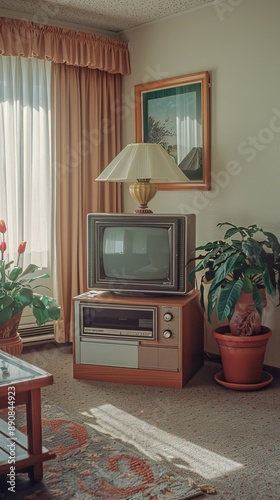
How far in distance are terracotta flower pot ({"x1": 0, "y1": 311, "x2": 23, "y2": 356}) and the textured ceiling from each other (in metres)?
1.95

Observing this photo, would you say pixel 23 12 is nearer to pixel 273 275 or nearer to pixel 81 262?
pixel 81 262

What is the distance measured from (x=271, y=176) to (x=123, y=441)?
1.79 metres

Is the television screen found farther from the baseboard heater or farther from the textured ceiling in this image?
the textured ceiling

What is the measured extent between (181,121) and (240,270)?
4.15 ft

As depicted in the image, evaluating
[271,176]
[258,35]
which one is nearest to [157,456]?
[271,176]

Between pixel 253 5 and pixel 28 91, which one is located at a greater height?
pixel 253 5

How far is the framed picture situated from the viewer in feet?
13.4

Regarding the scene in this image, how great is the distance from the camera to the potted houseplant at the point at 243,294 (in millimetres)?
3350

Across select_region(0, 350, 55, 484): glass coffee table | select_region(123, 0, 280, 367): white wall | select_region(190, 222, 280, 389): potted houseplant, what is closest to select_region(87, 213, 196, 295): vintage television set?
select_region(190, 222, 280, 389): potted houseplant

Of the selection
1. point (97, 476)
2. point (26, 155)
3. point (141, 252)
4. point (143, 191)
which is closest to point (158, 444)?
point (97, 476)

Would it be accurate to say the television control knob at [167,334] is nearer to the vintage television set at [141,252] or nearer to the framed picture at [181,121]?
the vintage television set at [141,252]

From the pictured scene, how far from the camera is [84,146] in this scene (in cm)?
450

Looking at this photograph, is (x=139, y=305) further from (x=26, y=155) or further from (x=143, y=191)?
(x=26, y=155)

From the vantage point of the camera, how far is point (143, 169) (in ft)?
12.2
